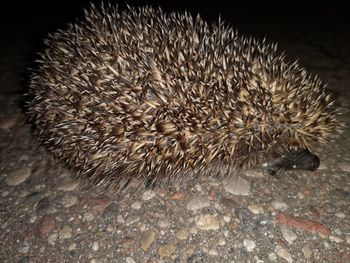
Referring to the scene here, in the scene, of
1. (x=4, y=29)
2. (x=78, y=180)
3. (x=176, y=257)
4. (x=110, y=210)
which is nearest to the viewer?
(x=176, y=257)

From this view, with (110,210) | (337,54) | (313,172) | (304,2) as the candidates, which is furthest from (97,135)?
(304,2)

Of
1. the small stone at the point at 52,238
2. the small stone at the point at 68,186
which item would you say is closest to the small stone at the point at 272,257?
the small stone at the point at 52,238

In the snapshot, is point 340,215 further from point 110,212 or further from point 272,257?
point 110,212

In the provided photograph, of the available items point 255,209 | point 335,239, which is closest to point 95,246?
point 255,209

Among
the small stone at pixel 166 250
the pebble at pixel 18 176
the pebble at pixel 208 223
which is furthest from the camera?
the pebble at pixel 18 176

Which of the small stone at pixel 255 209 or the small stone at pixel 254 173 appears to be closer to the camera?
the small stone at pixel 255 209

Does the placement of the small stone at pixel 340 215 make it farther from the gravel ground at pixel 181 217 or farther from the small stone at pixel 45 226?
the small stone at pixel 45 226

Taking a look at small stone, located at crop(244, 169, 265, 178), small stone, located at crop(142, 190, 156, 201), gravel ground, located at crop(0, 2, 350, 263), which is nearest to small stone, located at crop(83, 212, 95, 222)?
gravel ground, located at crop(0, 2, 350, 263)

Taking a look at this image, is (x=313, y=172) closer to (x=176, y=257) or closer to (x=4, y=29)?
(x=176, y=257)

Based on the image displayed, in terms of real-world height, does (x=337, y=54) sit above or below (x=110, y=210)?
above
